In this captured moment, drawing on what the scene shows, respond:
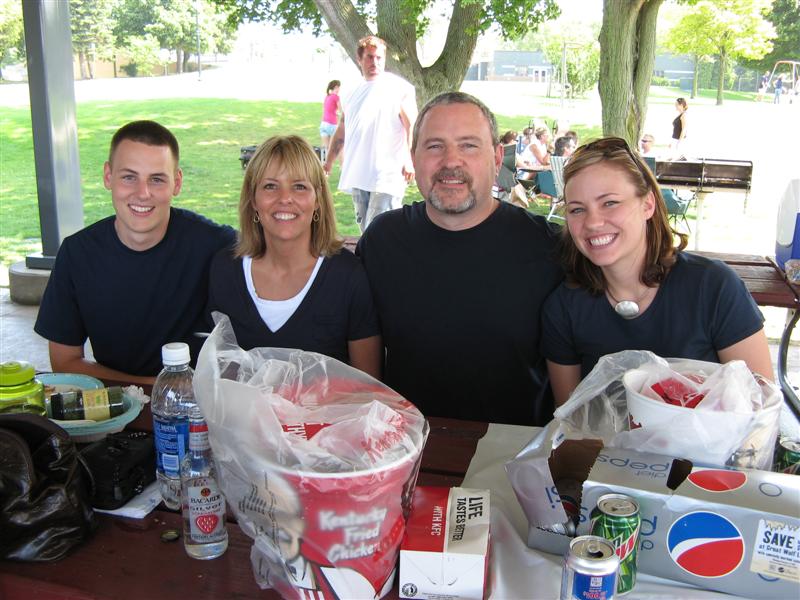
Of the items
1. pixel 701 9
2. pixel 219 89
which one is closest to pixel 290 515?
pixel 701 9

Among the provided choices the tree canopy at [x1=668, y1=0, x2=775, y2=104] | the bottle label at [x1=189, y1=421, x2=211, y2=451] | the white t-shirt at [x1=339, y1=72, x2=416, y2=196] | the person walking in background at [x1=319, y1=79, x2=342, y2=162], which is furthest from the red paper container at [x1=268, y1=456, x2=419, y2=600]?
the tree canopy at [x1=668, y1=0, x2=775, y2=104]

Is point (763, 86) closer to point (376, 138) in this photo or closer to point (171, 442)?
point (376, 138)

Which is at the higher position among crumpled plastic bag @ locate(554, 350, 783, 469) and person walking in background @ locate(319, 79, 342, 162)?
person walking in background @ locate(319, 79, 342, 162)

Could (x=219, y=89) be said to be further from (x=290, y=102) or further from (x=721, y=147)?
(x=721, y=147)

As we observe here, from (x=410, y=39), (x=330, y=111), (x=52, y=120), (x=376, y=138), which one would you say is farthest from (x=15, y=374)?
(x=330, y=111)

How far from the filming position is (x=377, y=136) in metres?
6.04

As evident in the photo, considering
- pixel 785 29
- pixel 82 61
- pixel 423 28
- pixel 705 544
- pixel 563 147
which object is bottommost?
pixel 705 544

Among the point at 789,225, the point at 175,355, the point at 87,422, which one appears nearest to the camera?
the point at 175,355

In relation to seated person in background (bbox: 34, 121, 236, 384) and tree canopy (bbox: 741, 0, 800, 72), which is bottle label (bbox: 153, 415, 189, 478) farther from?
tree canopy (bbox: 741, 0, 800, 72)

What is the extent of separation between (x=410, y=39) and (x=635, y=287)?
6396 mm

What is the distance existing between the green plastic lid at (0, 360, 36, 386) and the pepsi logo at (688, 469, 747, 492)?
1.35 meters

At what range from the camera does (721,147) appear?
18031mm

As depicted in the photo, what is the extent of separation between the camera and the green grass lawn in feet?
34.4

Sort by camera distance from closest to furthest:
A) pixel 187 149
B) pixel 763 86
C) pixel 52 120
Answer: pixel 52 120 < pixel 187 149 < pixel 763 86
